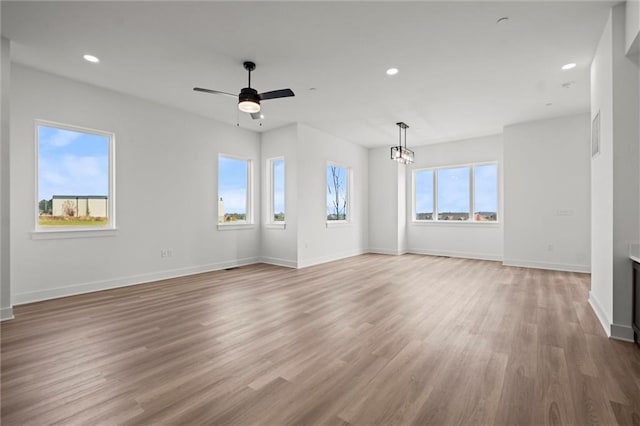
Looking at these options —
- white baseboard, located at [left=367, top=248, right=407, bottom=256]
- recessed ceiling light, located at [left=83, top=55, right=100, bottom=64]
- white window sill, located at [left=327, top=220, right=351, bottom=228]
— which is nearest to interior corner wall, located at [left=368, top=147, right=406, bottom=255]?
white baseboard, located at [left=367, top=248, right=407, bottom=256]

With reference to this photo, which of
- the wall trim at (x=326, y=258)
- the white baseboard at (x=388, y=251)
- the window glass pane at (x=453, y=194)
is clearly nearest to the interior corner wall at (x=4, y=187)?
the wall trim at (x=326, y=258)

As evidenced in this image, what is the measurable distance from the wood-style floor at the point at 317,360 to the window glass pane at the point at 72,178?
3.94 ft

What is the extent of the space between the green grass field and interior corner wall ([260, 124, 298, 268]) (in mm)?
3169

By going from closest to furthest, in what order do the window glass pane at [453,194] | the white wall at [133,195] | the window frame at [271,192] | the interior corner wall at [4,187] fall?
the interior corner wall at [4,187], the white wall at [133,195], the window frame at [271,192], the window glass pane at [453,194]

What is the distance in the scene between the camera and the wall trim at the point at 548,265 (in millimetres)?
5824

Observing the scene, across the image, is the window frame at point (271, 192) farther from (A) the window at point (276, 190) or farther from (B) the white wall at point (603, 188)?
(B) the white wall at point (603, 188)

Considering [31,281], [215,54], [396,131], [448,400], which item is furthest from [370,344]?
[396,131]

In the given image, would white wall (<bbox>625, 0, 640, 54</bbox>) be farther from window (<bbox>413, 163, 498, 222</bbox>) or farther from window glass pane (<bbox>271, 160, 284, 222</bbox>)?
window glass pane (<bbox>271, 160, 284, 222</bbox>)

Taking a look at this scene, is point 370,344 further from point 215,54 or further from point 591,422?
point 215,54

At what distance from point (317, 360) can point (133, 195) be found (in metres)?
4.26

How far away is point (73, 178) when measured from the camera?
4477mm

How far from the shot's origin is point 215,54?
362cm

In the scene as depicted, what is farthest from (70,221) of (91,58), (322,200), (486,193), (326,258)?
(486,193)

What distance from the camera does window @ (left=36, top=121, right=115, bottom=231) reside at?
13.7 feet
